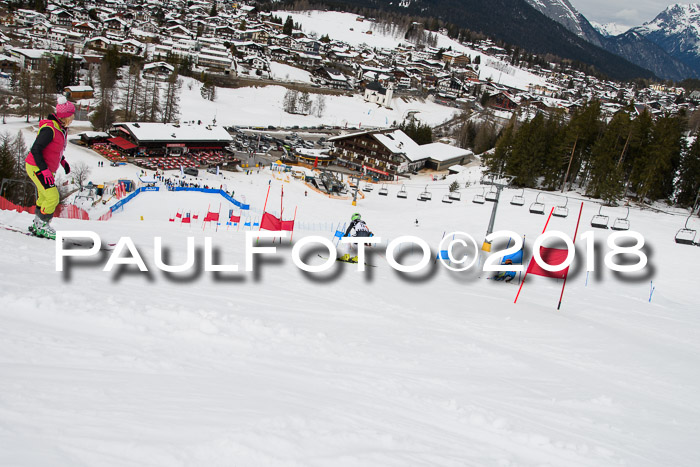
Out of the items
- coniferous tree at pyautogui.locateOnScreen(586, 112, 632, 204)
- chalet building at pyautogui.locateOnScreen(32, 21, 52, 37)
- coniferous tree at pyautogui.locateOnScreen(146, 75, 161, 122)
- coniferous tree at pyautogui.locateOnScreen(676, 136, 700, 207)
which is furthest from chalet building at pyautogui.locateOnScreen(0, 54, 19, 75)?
coniferous tree at pyautogui.locateOnScreen(676, 136, 700, 207)

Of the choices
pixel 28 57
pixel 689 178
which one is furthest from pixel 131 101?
pixel 689 178

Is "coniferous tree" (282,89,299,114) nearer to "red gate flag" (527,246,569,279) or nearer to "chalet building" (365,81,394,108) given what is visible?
"chalet building" (365,81,394,108)

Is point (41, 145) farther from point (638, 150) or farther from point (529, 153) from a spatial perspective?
point (638, 150)

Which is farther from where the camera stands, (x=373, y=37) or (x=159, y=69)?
(x=373, y=37)

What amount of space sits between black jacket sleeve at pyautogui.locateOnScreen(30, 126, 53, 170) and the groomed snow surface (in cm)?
127

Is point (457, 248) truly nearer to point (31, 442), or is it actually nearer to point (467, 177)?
point (31, 442)

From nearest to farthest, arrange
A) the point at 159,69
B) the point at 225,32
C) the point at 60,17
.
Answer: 1. the point at 159,69
2. the point at 60,17
3. the point at 225,32

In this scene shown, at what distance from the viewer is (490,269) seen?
11836 millimetres

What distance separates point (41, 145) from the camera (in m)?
7.09

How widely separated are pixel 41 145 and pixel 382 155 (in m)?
46.1

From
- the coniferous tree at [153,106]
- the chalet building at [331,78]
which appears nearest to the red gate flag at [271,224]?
the coniferous tree at [153,106]

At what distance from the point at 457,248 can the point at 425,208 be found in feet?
41.0

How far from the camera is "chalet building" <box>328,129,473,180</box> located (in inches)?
2021

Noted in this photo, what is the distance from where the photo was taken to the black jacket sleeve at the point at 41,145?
23.1 ft
